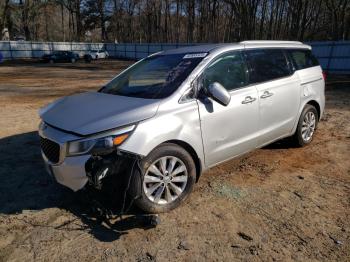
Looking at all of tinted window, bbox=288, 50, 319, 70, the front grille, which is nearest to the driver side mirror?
the front grille

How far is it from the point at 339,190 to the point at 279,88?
159 centimetres

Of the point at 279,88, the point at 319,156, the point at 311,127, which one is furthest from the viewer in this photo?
the point at 311,127

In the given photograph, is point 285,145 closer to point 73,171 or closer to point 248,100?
point 248,100

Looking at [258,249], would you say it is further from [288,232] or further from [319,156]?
[319,156]

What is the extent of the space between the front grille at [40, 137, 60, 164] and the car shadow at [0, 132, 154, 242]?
0.60m

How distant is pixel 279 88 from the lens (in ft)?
16.1

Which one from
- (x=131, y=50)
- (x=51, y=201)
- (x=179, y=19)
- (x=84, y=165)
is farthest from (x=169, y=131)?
(x=179, y=19)

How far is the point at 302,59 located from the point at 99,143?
3893 millimetres

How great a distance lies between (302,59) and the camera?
563 centimetres

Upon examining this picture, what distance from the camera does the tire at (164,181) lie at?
3.42m

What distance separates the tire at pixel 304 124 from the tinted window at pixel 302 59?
68 cm

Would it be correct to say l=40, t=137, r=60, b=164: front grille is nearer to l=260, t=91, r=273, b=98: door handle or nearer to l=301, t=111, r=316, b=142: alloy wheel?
l=260, t=91, r=273, b=98: door handle

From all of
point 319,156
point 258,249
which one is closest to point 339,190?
point 319,156

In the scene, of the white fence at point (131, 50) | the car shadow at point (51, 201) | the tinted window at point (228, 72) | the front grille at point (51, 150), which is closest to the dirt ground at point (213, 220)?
the car shadow at point (51, 201)
